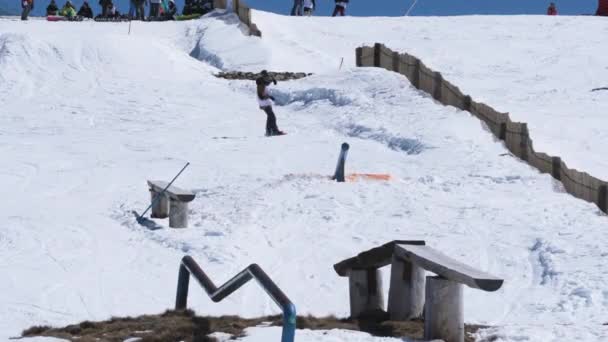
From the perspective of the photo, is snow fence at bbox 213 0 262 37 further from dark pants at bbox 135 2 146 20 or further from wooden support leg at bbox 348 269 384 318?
wooden support leg at bbox 348 269 384 318

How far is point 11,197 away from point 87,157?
12.8 ft

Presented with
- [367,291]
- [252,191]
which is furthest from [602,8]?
[367,291]

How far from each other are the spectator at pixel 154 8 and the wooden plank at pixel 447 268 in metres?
34.6

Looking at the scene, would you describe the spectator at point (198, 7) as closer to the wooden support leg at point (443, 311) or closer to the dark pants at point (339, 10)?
the dark pants at point (339, 10)

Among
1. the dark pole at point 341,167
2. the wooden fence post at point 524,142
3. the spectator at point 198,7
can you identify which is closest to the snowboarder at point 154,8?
the spectator at point 198,7

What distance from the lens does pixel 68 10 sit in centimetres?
4234

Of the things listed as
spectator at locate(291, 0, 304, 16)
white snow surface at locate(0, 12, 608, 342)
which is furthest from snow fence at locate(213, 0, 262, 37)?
spectator at locate(291, 0, 304, 16)

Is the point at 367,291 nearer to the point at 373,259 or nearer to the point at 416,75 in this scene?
the point at 373,259

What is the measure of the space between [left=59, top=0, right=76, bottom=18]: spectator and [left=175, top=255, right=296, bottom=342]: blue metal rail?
34968 mm

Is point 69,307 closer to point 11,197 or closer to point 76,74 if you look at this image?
point 11,197

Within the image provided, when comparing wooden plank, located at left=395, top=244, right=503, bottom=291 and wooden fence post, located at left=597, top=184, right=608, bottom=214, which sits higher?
wooden plank, located at left=395, top=244, right=503, bottom=291

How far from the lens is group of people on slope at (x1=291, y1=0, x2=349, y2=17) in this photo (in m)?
42.1

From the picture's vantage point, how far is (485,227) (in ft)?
44.7

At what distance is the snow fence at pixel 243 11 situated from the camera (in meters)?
34.8
